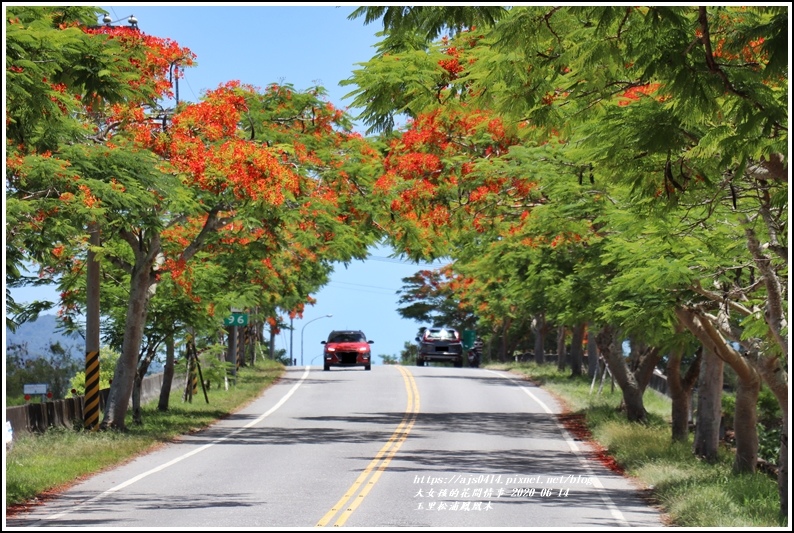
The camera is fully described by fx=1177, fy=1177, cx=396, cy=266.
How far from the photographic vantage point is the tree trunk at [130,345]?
25.3m

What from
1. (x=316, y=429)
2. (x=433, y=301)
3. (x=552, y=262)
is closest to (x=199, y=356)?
(x=316, y=429)

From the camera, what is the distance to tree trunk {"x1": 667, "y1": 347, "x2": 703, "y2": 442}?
990 inches

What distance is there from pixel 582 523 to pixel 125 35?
395 inches

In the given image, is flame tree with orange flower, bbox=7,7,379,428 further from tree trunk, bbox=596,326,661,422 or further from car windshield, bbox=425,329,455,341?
car windshield, bbox=425,329,455,341

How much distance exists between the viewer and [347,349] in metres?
52.9

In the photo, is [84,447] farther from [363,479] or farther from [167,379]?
[167,379]

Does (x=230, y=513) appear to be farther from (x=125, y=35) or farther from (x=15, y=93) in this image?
(x=125, y=35)

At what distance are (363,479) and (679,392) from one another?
10.6 meters

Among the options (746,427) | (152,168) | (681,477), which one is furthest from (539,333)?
(681,477)

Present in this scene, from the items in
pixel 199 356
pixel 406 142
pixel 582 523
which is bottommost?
pixel 582 523

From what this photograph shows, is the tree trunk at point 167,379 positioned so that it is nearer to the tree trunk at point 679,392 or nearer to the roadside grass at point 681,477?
the roadside grass at point 681,477

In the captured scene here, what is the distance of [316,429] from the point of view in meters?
27.7

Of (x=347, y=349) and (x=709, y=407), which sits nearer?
(x=709, y=407)

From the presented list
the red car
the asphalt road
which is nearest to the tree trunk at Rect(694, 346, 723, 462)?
the asphalt road
